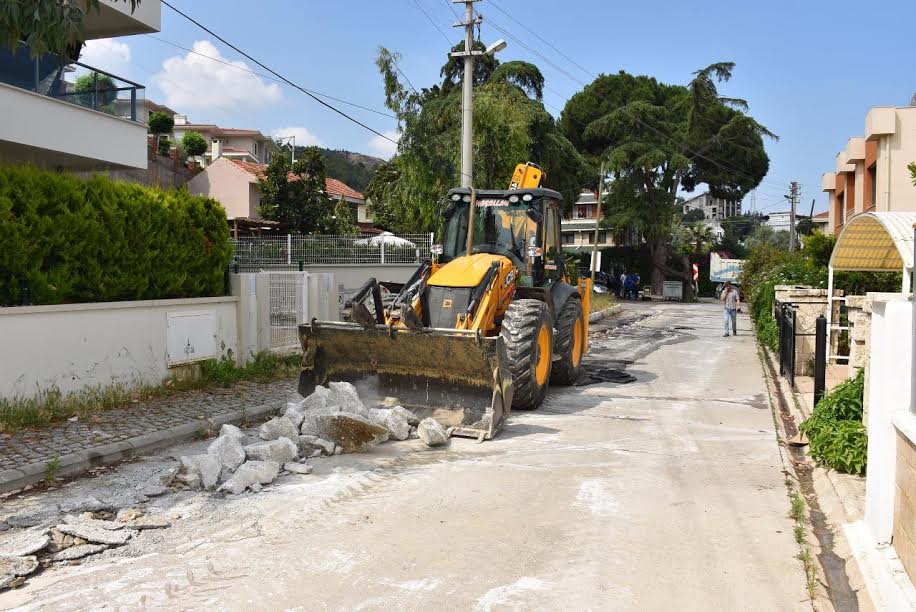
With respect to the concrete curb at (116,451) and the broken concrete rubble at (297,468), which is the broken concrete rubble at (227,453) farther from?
the concrete curb at (116,451)

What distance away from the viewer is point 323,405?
8.38 metres

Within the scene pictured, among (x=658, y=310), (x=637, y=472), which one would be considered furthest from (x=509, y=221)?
(x=658, y=310)

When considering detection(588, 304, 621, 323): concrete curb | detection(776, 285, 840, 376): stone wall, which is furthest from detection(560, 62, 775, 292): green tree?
detection(776, 285, 840, 376): stone wall

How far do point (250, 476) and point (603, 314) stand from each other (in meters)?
23.1

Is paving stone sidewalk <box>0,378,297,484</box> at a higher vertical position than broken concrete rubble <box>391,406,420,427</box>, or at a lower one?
lower

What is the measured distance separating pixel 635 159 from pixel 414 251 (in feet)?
80.9

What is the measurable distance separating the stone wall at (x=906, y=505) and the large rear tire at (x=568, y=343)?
657cm

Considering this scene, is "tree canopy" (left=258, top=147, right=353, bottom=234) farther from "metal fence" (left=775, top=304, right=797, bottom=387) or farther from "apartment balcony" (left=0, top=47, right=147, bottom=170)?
"metal fence" (left=775, top=304, right=797, bottom=387)

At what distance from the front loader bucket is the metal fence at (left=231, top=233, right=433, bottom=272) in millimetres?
8225

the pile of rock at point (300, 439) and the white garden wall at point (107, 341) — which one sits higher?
the white garden wall at point (107, 341)

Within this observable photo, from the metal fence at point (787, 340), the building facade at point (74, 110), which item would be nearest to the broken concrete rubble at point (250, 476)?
the metal fence at point (787, 340)

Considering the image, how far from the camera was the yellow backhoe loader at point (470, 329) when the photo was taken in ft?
28.4

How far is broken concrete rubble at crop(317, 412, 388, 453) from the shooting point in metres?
7.64

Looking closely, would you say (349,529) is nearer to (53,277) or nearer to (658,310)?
(53,277)
